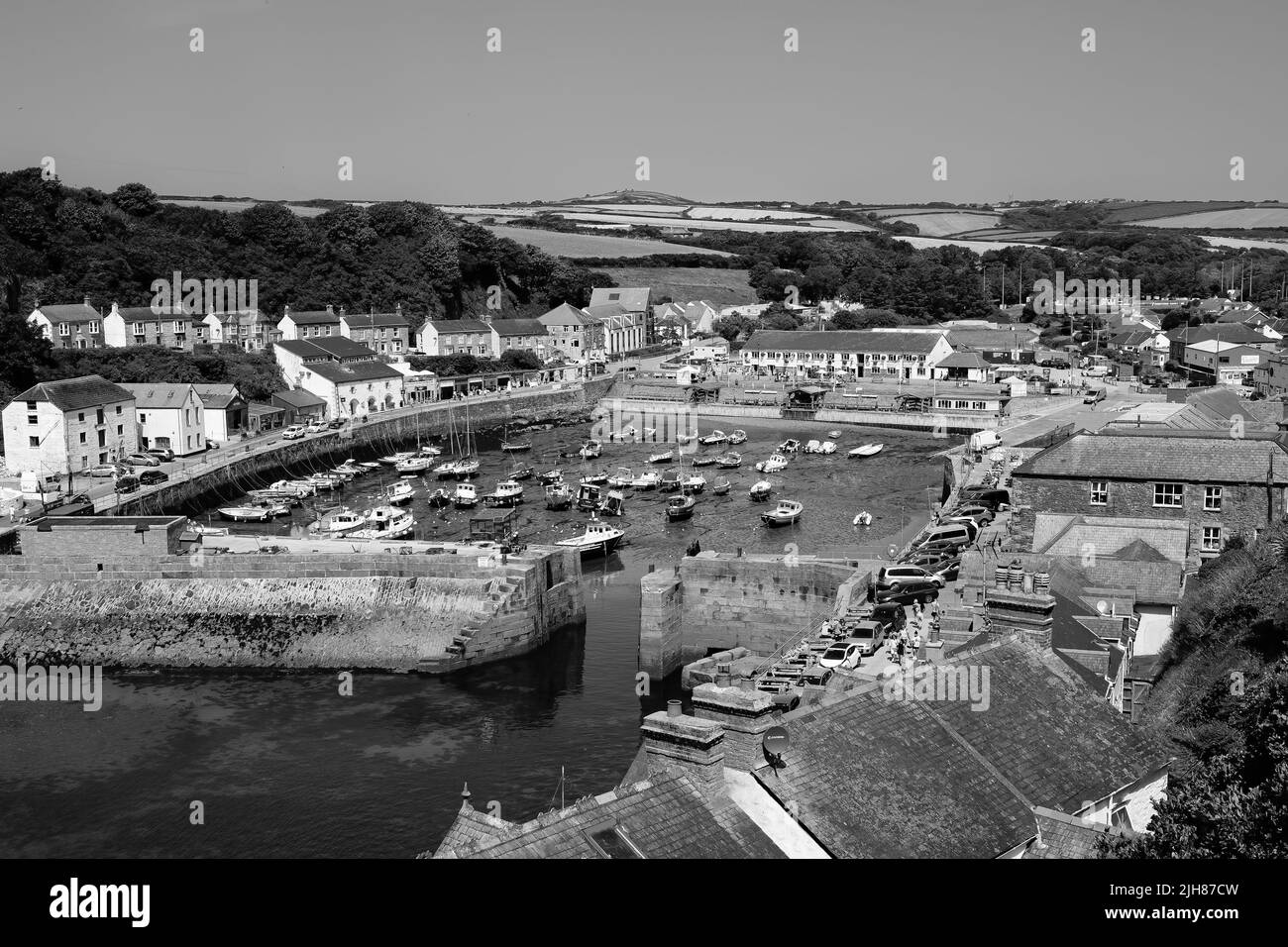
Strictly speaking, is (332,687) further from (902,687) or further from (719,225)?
(719,225)

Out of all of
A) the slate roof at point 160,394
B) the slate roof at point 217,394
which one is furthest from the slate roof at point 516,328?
the slate roof at point 160,394

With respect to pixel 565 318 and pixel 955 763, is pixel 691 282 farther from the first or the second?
pixel 955 763

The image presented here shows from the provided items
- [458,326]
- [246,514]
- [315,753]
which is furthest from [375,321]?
[315,753]

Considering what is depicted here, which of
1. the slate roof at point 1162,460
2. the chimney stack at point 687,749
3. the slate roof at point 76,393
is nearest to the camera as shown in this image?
the chimney stack at point 687,749

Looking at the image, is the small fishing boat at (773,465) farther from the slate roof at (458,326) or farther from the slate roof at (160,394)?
the slate roof at (458,326)

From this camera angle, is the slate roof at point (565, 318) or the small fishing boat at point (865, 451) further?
the slate roof at point (565, 318)
